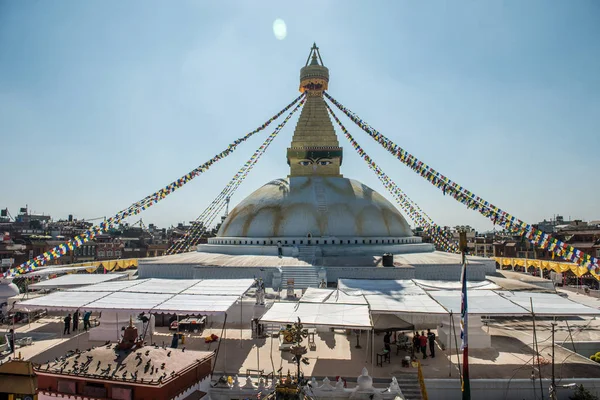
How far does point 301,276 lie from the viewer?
69.0 feet

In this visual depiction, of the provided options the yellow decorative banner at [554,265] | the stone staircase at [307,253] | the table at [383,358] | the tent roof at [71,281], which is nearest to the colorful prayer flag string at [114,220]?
the tent roof at [71,281]

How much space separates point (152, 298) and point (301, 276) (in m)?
8.30

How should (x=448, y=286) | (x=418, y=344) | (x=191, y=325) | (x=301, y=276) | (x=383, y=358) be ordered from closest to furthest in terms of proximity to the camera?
(x=383, y=358) → (x=418, y=344) → (x=448, y=286) → (x=191, y=325) → (x=301, y=276)

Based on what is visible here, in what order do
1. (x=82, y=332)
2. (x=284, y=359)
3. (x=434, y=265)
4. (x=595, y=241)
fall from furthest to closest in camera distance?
1. (x=595, y=241)
2. (x=434, y=265)
3. (x=82, y=332)
4. (x=284, y=359)

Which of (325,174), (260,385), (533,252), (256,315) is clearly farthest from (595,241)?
(260,385)

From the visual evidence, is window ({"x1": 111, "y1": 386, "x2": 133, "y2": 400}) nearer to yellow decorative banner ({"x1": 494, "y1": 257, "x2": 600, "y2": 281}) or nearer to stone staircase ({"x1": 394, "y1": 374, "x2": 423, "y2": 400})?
stone staircase ({"x1": 394, "y1": 374, "x2": 423, "y2": 400})

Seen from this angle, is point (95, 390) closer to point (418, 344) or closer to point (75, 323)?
point (418, 344)

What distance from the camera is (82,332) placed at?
1678cm

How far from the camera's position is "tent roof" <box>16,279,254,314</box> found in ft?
43.5

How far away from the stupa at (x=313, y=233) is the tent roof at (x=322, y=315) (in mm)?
7371

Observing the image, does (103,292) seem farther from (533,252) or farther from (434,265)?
(533,252)

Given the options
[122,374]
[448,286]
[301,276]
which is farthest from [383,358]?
[122,374]

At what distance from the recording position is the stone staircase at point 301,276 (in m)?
20.5

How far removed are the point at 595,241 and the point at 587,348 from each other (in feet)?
119
